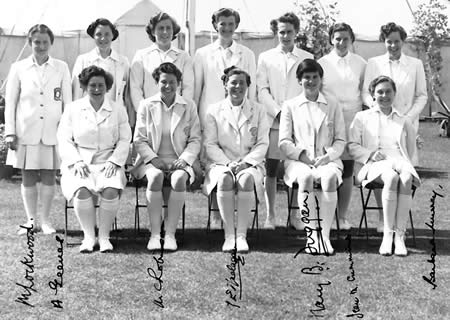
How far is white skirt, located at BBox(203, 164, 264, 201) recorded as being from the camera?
569cm

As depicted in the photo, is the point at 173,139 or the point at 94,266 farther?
the point at 173,139

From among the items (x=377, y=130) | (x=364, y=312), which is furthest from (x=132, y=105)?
(x=364, y=312)

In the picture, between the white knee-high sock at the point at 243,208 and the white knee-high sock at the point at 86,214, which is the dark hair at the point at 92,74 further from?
the white knee-high sock at the point at 243,208

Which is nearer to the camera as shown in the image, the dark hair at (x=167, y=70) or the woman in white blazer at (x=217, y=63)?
the dark hair at (x=167, y=70)

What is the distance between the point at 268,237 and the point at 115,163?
1.57m

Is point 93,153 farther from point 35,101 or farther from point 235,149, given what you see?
point 235,149

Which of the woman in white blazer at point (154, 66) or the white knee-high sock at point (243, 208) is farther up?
the woman in white blazer at point (154, 66)

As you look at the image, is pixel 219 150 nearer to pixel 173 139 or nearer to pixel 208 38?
pixel 173 139

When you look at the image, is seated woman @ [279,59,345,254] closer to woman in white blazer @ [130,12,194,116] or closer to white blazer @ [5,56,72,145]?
woman in white blazer @ [130,12,194,116]

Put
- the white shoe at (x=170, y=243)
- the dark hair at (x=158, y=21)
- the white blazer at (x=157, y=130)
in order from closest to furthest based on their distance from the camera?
the white shoe at (x=170, y=243), the white blazer at (x=157, y=130), the dark hair at (x=158, y=21)

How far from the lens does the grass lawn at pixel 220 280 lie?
4.10 m

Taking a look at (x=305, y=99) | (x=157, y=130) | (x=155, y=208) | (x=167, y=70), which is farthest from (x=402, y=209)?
(x=167, y=70)

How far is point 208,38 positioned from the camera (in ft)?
57.5
